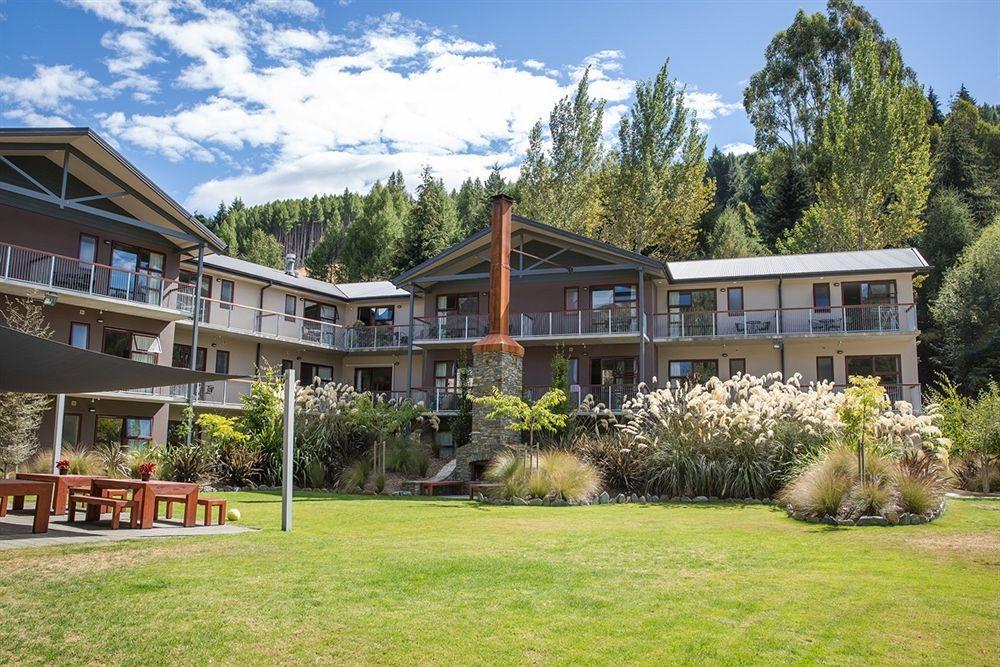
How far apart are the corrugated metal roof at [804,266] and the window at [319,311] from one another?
15.0m

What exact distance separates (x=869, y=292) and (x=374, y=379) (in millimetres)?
20301

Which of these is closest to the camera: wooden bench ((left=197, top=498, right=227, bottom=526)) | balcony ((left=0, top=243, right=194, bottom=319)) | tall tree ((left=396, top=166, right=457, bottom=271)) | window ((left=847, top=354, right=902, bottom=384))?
wooden bench ((left=197, top=498, right=227, bottom=526))

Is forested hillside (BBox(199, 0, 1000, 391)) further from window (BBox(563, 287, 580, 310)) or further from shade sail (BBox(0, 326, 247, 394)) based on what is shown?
shade sail (BBox(0, 326, 247, 394))

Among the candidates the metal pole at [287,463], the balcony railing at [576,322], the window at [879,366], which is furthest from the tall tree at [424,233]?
the metal pole at [287,463]

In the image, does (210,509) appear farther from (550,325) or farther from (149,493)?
(550,325)

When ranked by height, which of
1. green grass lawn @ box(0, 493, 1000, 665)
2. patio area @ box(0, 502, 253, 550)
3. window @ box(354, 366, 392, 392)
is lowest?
green grass lawn @ box(0, 493, 1000, 665)

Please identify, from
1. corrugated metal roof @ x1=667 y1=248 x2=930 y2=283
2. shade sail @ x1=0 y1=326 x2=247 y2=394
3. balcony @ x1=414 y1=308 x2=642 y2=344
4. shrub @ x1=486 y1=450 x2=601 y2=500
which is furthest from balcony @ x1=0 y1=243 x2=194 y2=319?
corrugated metal roof @ x1=667 y1=248 x2=930 y2=283

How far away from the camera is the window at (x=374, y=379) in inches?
1346

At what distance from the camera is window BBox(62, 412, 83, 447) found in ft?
75.6

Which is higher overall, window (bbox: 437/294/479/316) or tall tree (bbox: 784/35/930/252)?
tall tree (bbox: 784/35/930/252)

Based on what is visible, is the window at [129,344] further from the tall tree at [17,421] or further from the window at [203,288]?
the tall tree at [17,421]

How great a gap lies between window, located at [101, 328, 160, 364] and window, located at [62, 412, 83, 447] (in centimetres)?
225

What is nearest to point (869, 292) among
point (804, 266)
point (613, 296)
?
point (804, 266)

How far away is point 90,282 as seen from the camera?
23.1m
